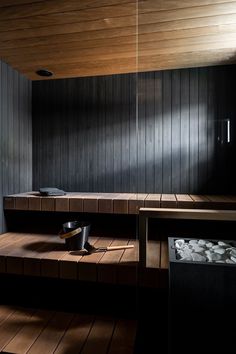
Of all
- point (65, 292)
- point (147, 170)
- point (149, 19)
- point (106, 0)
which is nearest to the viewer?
point (106, 0)

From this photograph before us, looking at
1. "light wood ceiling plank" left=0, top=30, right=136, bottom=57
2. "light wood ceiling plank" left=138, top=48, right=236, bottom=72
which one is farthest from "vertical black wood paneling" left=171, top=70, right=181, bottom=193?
"light wood ceiling plank" left=0, top=30, right=136, bottom=57

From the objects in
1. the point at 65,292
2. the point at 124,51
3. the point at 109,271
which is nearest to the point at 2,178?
the point at 65,292

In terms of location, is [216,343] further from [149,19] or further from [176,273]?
[149,19]

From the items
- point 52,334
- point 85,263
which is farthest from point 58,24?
point 52,334

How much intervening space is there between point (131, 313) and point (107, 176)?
47.0 inches

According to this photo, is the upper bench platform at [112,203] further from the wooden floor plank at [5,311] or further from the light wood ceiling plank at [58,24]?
the light wood ceiling plank at [58,24]

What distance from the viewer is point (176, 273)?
3.69 feet

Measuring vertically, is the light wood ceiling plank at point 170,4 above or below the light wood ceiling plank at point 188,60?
above

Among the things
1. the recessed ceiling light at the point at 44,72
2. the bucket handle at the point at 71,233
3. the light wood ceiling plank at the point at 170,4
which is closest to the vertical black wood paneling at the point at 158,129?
the light wood ceiling plank at the point at 170,4

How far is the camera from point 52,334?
1.40 metres

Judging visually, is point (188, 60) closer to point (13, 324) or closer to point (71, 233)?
point (71, 233)

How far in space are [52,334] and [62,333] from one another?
6 centimetres

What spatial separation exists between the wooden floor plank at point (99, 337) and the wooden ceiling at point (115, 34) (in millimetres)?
1955

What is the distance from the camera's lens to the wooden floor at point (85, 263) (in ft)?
4.60
